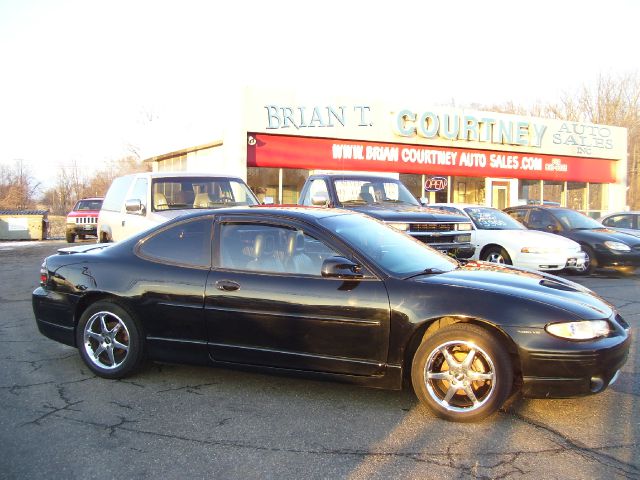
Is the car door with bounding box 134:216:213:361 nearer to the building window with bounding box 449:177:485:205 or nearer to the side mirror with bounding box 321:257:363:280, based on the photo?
the side mirror with bounding box 321:257:363:280

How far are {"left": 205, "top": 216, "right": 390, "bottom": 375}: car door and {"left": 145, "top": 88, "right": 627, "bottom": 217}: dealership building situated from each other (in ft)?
39.1

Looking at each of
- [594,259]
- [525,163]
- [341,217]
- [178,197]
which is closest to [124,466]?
[341,217]

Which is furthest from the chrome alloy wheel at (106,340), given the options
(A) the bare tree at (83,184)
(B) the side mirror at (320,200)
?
(A) the bare tree at (83,184)

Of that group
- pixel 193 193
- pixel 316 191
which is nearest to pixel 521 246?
pixel 316 191

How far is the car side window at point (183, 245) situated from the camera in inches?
187

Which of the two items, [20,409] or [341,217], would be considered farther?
[341,217]

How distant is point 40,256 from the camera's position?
16.3 meters

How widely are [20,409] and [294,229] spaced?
2.36m

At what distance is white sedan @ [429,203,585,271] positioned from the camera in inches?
424

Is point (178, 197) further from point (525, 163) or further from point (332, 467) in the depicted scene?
point (525, 163)

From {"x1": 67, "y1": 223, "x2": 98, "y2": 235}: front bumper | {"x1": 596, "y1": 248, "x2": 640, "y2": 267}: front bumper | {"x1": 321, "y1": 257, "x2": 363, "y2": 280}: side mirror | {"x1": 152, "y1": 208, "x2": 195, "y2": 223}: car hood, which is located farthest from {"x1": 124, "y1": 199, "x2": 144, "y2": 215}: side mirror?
{"x1": 67, "y1": 223, "x2": 98, "y2": 235}: front bumper

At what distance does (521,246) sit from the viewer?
10.9 m

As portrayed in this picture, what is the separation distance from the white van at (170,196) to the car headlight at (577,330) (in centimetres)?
636

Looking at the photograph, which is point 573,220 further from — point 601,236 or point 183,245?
point 183,245
